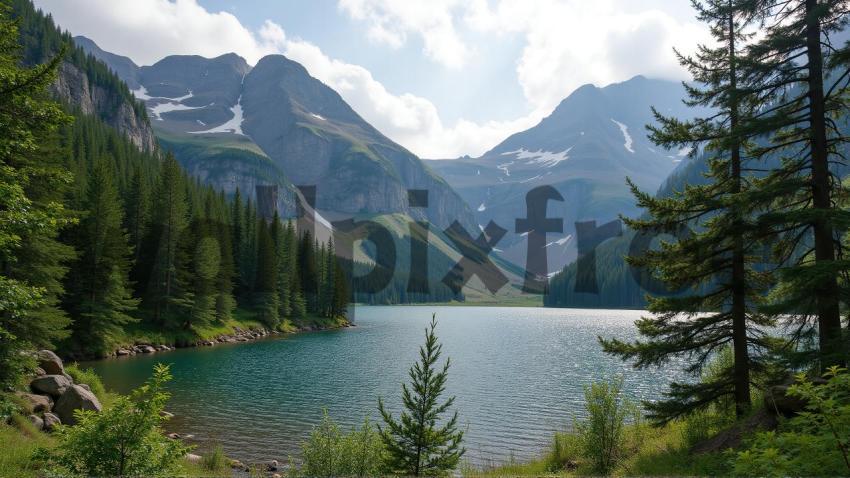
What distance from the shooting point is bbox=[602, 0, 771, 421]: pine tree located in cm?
1524

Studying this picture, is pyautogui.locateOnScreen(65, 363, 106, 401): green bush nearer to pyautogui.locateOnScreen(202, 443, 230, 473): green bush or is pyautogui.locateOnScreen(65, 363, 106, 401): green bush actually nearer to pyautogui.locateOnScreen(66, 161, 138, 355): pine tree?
pyautogui.locateOnScreen(202, 443, 230, 473): green bush

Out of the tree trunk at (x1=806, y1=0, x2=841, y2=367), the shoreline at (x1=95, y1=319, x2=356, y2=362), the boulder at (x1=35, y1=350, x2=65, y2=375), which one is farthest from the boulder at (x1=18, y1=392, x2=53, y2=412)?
the shoreline at (x1=95, y1=319, x2=356, y2=362)

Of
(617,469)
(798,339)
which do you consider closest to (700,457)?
(617,469)

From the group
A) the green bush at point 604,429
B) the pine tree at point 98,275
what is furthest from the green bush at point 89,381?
the green bush at point 604,429

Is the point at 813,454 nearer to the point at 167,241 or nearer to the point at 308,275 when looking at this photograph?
the point at 167,241

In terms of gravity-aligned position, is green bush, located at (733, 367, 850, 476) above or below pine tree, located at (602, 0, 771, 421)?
below

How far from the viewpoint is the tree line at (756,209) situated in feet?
42.3

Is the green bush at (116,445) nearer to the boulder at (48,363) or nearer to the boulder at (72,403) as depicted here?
the boulder at (72,403)

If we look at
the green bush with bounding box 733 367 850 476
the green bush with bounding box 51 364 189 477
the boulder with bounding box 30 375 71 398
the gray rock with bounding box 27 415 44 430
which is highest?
the green bush with bounding box 733 367 850 476

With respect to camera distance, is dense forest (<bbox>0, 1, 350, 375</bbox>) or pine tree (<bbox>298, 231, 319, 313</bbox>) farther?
pine tree (<bbox>298, 231, 319, 313</bbox>)

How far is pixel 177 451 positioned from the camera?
953 cm

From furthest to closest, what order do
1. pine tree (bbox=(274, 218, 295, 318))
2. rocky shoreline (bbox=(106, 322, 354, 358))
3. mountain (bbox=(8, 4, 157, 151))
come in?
mountain (bbox=(8, 4, 157, 151)) → pine tree (bbox=(274, 218, 295, 318)) → rocky shoreline (bbox=(106, 322, 354, 358))

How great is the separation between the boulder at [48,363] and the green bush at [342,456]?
56.1ft

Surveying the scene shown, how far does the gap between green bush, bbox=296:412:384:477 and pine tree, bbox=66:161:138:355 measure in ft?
133
